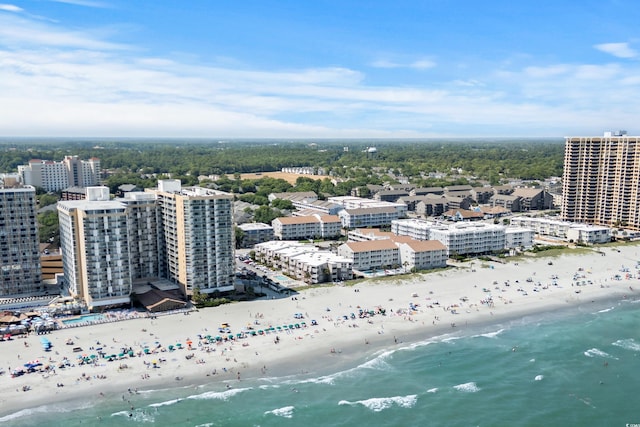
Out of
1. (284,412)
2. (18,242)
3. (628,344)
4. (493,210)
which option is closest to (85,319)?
(18,242)

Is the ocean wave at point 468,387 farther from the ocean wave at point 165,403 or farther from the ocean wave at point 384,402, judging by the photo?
the ocean wave at point 165,403

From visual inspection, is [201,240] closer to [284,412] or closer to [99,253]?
[99,253]

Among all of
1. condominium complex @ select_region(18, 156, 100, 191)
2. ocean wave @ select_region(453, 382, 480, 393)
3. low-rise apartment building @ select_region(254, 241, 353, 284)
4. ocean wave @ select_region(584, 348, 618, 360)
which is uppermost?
condominium complex @ select_region(18, 156, 100, 191)

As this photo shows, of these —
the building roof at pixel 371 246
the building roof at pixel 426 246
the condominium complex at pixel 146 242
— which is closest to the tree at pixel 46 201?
the condominium complex at pixel 146 242

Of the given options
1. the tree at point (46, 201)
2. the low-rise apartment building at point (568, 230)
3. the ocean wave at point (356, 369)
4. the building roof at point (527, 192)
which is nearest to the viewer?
the ocean wave at point (356, 369)

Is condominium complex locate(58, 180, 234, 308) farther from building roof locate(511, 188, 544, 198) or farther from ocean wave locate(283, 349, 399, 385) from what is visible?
building roof locate(511, 188, 544, 198)

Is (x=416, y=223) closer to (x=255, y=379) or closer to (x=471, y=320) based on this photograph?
(x=471, y=320)

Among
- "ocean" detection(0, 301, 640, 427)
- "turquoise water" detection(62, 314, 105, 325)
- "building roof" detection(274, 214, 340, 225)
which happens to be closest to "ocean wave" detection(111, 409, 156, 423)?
"ocean" detection(0, 301, 640, 427)
